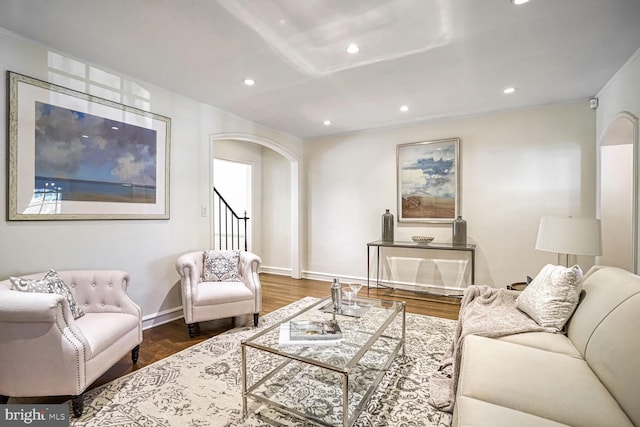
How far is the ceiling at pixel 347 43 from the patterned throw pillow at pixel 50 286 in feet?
6.01

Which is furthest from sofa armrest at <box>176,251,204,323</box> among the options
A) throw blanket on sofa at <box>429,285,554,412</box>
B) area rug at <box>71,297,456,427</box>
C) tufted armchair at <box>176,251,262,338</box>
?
throw blanket on sofa at <box>429,285,554,412</box>

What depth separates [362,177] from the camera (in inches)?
195

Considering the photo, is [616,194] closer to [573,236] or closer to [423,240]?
[573,236]

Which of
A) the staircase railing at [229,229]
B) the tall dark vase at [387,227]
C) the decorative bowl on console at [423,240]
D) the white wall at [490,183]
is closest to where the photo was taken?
the white wall at [490,183]

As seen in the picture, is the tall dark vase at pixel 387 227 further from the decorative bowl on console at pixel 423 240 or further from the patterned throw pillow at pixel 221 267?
the patterned throw pillow at pixel 221 267

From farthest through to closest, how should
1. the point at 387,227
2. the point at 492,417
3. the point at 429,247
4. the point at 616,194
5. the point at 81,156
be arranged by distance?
the point at 387,227, the point at 429,247, the point at 616,194, the point at 81,156, the point at 492,417

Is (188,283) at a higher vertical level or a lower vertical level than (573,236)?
lower

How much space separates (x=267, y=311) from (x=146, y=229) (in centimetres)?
167

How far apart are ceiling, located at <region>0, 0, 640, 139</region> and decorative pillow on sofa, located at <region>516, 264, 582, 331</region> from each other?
1751 millimetres

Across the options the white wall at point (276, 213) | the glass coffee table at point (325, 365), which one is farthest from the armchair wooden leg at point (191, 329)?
the white wall at point (276, 213)

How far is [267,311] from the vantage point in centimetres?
366

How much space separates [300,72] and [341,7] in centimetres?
98

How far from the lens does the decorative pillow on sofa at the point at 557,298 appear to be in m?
1.88

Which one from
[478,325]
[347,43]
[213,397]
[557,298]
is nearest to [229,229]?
[213,397]
